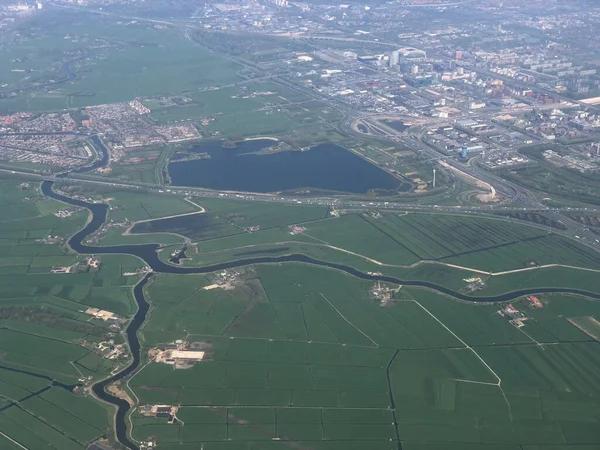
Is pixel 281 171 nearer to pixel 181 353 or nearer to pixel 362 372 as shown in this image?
pixel 181 353

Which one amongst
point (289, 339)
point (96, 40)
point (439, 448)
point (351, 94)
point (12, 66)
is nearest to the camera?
point (439, 448)

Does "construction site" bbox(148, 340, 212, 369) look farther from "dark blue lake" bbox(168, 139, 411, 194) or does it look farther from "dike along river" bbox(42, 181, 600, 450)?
"dark blue lake" bbox(168, 139, 411, 194)

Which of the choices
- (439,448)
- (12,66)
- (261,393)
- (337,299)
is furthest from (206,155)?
(12,66)

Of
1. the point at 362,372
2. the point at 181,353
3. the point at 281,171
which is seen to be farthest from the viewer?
the point at 281,171

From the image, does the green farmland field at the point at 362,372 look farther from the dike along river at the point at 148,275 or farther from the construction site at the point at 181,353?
the dike along river at the point at 148,275

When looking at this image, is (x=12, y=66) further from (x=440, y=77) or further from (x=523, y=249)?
(x=523, y=249)

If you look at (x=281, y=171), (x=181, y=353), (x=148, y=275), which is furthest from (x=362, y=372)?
(x=281, y=171)

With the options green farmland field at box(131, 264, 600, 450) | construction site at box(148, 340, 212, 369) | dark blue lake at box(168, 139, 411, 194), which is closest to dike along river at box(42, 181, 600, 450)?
green farmland field at box(131, 264, 600, 450)

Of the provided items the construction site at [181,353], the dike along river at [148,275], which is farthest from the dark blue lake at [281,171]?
the construction site at [181,353]
